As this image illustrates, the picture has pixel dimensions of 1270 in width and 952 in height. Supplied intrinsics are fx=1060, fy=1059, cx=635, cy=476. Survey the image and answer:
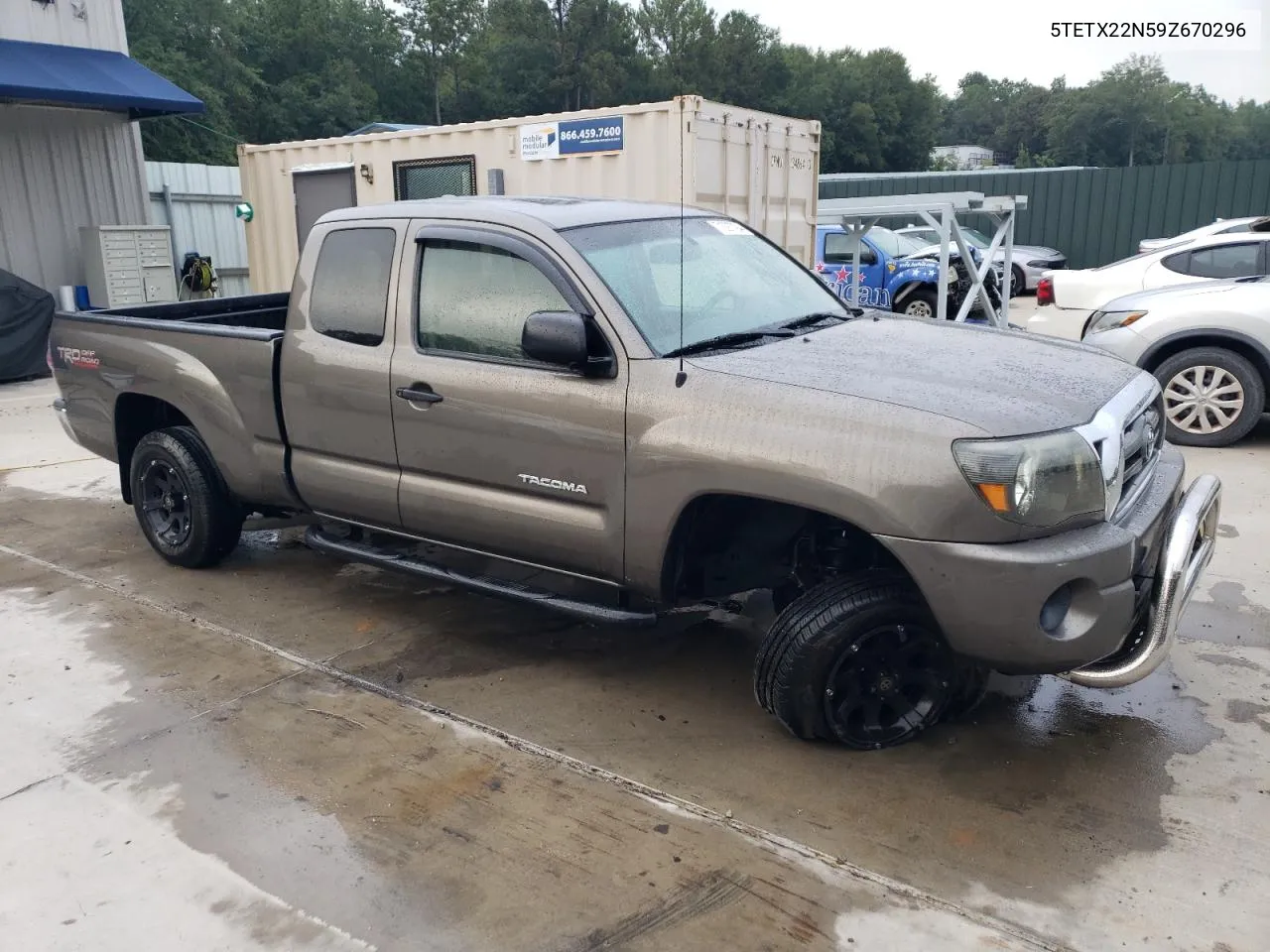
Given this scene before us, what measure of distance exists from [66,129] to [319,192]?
14.7 feet

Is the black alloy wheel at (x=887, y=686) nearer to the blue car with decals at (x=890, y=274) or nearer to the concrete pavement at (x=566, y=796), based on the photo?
the concrete pavement at (x=566, y=796)

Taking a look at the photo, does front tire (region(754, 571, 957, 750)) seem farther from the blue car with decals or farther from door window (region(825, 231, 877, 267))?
door window (region(825, 231, 877, 267))

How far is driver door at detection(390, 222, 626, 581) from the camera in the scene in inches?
148

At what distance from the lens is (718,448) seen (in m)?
3.42

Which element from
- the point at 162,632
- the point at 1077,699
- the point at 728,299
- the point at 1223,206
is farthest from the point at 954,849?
the point at 1223,206

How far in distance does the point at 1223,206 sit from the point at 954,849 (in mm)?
22344

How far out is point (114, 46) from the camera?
14.7 m

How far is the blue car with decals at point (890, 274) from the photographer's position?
1503cm

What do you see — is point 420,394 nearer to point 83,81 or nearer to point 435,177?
point 435,177

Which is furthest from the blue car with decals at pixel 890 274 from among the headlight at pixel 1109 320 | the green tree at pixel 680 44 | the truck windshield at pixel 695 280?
the green tree at pixel 680 44

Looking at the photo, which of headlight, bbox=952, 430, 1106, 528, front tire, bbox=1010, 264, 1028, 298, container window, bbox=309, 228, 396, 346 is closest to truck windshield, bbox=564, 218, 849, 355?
container window, bbox=309, 228, 396, 346

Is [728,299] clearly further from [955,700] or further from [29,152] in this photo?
[29,152]

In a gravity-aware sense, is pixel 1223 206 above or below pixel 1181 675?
above

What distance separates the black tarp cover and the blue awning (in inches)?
88.0
